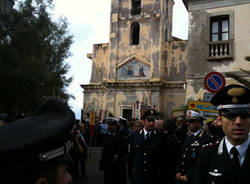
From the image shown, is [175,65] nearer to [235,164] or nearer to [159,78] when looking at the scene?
[159,78]

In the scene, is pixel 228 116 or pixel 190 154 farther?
pixel 190 154

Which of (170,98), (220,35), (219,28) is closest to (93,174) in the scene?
(220,35)

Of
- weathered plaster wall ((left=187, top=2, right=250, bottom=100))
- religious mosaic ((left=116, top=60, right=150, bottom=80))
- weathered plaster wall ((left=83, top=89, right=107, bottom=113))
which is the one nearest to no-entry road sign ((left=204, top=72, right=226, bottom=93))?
weathered plaster wall ((left=187, top=2, right=250, bottom=100))

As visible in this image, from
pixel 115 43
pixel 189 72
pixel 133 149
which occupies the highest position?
pixel 115 43

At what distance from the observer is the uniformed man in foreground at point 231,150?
2.72m

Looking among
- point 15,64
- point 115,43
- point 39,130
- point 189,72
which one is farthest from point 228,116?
point 115,43

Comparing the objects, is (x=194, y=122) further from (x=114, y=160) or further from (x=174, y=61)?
(x=174, y=61)

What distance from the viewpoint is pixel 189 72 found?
48.5 ft

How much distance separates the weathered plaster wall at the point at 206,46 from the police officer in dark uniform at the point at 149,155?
8226 mm

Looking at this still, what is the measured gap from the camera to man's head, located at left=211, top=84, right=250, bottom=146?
9.22ft

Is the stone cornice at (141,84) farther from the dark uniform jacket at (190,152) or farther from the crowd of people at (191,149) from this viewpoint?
the dark uniform jacket at (190,152)

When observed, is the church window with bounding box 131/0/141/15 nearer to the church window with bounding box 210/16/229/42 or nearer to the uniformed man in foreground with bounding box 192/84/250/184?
the church window with bounding box 210/16/229/42

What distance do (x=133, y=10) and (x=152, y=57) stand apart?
6091mm

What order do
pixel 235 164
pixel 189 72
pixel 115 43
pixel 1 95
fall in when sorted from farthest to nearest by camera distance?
pixel 115 43 < pixel 1 95 < pixel 189 72 < pixel 235 164
